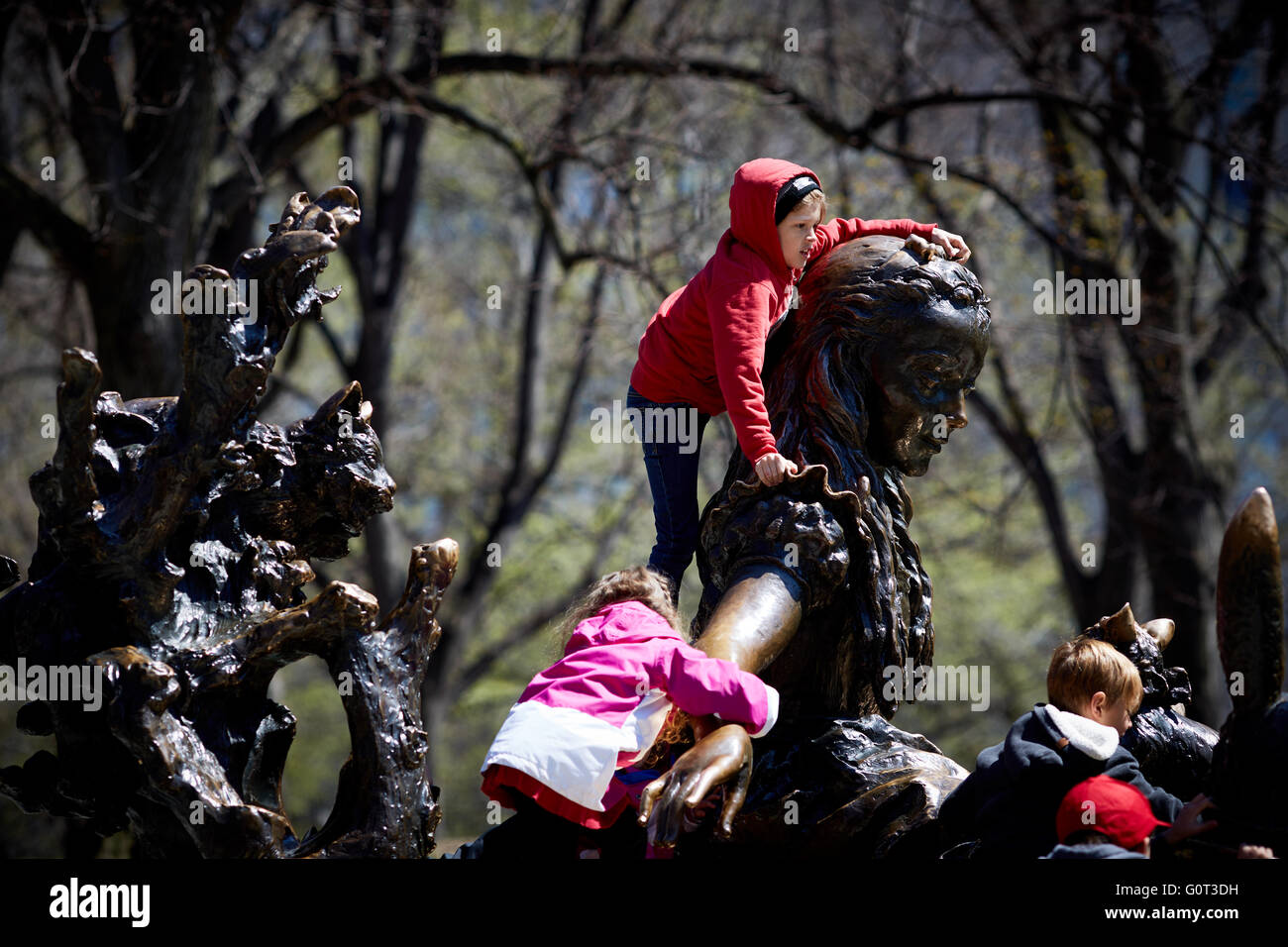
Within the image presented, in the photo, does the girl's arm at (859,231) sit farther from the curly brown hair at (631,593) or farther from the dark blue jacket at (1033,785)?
the dark blue jacket at (1033,785)

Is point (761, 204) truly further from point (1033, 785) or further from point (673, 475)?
point (1033, 785)

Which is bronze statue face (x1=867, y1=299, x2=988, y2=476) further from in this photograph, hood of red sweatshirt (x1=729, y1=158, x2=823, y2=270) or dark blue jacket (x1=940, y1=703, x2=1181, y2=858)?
dark blue jacket (x1=940, y1=703, x2=1181, y2=858)

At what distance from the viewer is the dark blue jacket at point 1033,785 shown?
10.4ft

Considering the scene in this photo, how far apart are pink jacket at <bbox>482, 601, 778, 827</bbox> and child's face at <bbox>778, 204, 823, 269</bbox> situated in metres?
1.12

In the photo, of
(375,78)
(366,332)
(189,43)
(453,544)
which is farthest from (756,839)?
(366,332)

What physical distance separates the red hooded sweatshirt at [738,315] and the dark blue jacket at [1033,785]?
0.99 metres

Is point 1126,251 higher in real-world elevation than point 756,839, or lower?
higher

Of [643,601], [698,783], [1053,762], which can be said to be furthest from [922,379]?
[698,783]

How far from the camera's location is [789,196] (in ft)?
13.0

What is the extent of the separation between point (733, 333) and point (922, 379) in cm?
56

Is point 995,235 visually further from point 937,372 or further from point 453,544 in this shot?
point 453,544

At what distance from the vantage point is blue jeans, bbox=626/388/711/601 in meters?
4.32

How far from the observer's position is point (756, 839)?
12.1 ft
